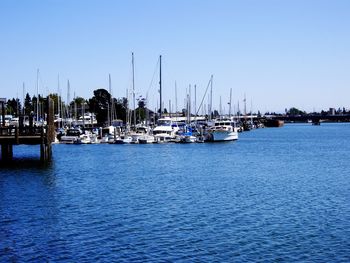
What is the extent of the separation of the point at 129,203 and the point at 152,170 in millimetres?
25235

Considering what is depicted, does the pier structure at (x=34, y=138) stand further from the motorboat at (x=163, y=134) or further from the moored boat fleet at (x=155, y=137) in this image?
the motorboat at (x=163, y=134)

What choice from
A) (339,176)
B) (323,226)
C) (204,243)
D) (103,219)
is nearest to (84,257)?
(204,243)

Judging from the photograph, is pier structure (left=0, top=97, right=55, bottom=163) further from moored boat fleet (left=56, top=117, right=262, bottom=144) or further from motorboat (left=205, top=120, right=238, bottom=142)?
motorboat (left=205, top=120, right=238, bottom=142)

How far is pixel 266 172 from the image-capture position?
64.4m

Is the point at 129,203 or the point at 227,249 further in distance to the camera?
the point at 129,203

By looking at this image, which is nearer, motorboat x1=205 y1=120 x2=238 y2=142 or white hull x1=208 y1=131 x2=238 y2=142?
white hull x1=208 y1=131 x2=238 y2=142

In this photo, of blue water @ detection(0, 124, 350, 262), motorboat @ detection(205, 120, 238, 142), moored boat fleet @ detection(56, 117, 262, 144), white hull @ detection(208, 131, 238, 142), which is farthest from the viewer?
motorboat @ detection(205, 120, 238, 142)

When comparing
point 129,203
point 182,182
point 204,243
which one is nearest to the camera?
point 204,243

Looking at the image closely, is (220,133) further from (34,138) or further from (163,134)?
(34,138)

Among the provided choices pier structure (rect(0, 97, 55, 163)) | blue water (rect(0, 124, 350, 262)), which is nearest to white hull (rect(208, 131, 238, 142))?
blue water (rect(0, 124, 350, 262))

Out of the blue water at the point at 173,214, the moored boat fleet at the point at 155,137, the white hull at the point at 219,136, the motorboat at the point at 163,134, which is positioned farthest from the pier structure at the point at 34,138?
the white hull at the point at 219,136

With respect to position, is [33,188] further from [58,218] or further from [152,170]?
[152,170]

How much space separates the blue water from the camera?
2794 cm

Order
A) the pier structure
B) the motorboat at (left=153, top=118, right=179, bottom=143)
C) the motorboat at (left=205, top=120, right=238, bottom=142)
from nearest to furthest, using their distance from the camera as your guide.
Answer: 1. the pier structure
2. the motorboat at (left=153, top=118, right=179, bottom=143)
3. the motorboat at (left=205, top=120, right=238, bottom=142)
